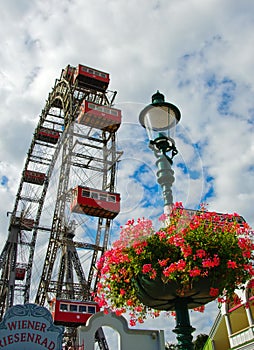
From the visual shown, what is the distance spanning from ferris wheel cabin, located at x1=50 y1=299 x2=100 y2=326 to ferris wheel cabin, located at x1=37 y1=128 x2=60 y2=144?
15.6 m

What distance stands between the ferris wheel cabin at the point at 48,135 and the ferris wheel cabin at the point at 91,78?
544cm

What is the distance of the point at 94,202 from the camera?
21578 mm

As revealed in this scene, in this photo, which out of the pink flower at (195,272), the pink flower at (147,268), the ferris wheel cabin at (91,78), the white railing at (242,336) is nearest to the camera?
the pink flower at (195,272)

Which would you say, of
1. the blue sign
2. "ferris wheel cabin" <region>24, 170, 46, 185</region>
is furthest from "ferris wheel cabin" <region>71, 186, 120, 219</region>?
the blue sign

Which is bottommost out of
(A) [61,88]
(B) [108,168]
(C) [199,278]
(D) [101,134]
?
(C) [199,278]

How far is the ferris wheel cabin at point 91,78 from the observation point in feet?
92.3

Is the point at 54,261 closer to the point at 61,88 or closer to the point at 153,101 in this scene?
the point at 61,88

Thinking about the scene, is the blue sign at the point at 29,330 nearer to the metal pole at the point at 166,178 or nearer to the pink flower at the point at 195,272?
the metal pole at the point at 166,178

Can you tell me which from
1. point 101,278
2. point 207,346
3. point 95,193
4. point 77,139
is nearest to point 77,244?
point 95,193

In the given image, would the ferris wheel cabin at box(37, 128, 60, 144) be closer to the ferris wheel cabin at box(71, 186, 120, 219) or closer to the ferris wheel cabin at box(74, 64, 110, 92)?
the ferris wheel cabin at box(74, 64, 110, 92)

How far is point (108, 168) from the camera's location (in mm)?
27344

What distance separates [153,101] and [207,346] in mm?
13055

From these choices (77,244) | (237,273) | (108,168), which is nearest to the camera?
(237,273)

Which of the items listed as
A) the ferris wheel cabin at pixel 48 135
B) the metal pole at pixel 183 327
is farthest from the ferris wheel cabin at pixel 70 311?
the metal pole at pixel 183 327
